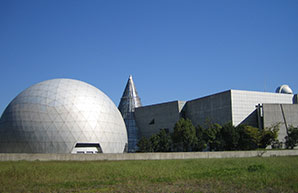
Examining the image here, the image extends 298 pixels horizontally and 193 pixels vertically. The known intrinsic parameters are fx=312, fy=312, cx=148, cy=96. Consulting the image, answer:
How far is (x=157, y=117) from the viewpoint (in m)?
81.1

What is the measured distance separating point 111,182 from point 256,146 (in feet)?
143

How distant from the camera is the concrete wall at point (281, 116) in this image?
58.8m

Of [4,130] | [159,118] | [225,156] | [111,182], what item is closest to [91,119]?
[4,130]

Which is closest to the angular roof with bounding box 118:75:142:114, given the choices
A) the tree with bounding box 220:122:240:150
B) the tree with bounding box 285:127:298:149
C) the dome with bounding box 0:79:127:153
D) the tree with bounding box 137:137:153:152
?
the tree with bounding box 137:137:153:152

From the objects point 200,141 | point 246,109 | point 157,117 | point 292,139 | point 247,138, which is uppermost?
point 246,109

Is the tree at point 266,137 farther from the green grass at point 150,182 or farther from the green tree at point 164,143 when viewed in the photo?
the green grass at point 150,182

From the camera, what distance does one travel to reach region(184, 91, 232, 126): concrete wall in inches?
2426

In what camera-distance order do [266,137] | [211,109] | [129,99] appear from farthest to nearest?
[129,99], [211,109], [266,137]

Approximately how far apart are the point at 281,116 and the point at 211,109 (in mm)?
13829

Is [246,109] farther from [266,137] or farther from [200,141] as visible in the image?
[200,141]

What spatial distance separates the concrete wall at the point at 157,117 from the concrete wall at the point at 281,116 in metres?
21.5

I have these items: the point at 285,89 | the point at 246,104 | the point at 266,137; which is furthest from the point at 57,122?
the point at 285,89

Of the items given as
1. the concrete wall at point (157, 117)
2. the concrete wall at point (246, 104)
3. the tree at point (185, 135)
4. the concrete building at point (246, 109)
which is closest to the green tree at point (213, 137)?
the tree at point (185, 135)

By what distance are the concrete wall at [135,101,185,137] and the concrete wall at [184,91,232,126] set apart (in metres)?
2.77
